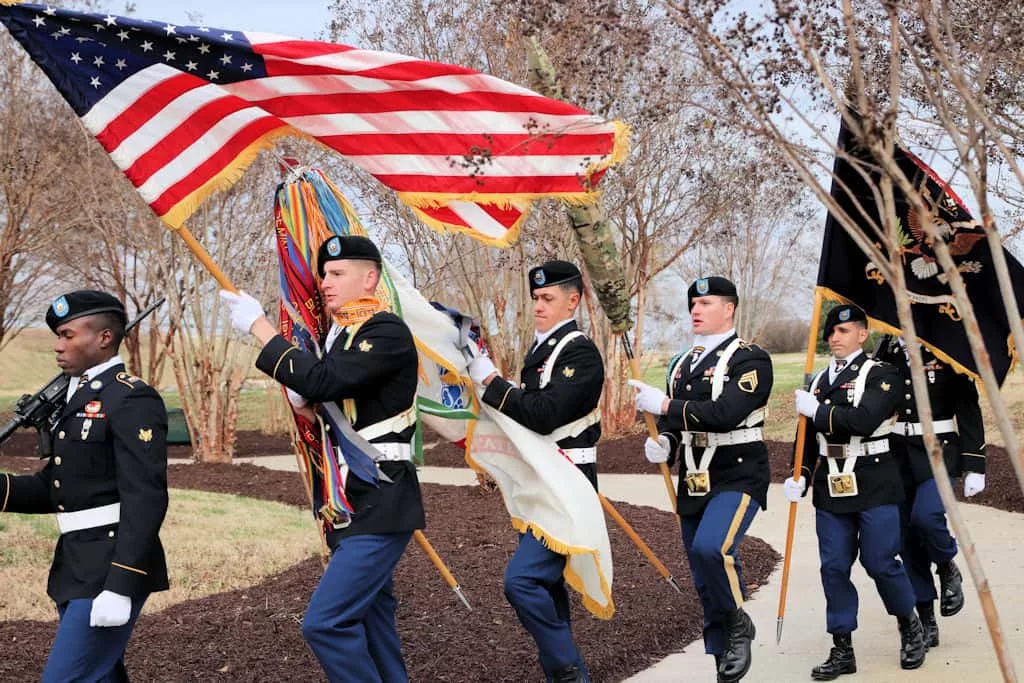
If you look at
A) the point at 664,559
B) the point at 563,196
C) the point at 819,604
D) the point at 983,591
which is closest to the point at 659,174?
the point at 664,559

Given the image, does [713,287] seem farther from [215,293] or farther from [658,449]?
[215,293]

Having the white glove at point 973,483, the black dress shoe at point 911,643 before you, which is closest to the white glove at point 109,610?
the black dress shoe at point 911,643

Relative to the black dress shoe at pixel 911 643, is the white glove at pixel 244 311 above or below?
above

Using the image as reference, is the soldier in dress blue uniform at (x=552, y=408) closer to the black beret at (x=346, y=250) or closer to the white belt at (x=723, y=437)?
the white belt at (x=723, y=437)

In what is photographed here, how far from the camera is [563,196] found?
19.4ft

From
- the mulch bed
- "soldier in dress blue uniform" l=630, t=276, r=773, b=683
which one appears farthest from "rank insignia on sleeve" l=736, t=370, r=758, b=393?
the mulch bed

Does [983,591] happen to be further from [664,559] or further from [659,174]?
[659,174]

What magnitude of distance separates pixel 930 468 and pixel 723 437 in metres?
1.95

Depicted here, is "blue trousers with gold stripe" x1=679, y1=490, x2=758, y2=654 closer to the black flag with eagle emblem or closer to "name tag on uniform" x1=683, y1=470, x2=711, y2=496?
"name tag on uniform" x1=683, y1=470, x2=711, y2=496

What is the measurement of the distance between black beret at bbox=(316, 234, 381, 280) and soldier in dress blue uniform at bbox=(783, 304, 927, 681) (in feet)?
8.56

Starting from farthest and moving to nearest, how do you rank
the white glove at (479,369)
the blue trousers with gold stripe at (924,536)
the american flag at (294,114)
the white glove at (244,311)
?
the blue trousers with gold stripe at (924,536) → the white glove at (479,369) → the american flag at (294,114) → the white glove at (244,311)

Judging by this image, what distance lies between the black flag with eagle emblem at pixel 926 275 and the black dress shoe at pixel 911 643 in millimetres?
1533

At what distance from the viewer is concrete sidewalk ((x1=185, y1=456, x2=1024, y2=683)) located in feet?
20.1

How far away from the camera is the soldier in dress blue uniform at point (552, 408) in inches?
215
